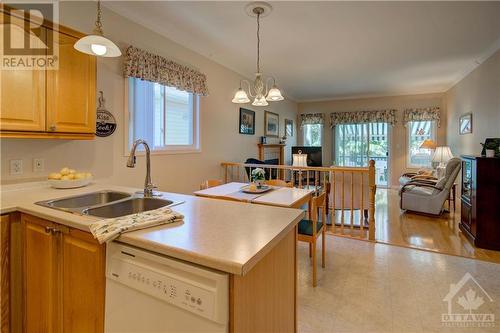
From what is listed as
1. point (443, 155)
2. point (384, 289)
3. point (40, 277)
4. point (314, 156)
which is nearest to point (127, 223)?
point (40, 277)

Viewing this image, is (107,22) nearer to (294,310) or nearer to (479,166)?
(294,310)

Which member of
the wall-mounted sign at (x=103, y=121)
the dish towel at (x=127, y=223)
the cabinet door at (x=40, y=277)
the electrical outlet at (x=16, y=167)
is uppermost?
the wall-mounted sign at (x=103, y=121)

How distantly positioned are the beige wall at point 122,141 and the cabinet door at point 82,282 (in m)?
1.16

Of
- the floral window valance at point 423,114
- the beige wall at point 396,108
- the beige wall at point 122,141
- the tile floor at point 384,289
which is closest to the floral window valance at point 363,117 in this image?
the beige wall at point 396,108

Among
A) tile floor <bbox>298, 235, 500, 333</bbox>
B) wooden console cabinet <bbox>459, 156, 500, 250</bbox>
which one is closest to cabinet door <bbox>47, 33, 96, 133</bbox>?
tile floor <bbox>298, 235, 500, 333</bbox>

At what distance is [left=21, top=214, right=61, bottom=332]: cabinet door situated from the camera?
1.35 meters

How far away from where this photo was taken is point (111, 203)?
159cm

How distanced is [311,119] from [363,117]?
59.2 inches

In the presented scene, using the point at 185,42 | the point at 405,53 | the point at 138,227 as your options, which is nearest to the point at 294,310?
the point at 138,227

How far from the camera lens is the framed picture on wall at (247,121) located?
16.2ft

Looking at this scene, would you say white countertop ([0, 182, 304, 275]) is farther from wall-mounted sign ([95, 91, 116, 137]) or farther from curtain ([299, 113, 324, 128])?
curtain ([299, 113, 324, 128])

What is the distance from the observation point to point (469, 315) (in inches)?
76.2

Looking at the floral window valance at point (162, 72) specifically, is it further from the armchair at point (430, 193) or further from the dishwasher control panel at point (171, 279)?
the armchair at point (430, 193)

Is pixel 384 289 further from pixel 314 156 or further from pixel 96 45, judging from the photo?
pixel 314 156
